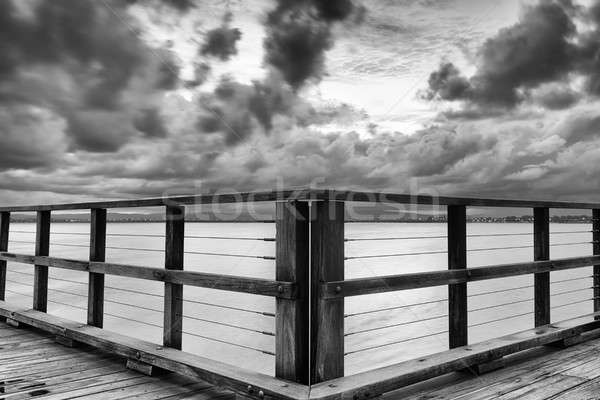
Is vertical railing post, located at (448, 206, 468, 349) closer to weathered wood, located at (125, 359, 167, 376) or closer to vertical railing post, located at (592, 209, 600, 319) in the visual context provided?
weathered wood, located at (125, 359, 167, 376)

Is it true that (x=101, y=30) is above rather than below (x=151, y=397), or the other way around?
above

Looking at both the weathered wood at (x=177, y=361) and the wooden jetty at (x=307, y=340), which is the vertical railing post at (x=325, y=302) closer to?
the wooden jetty at (x=307, y=340)

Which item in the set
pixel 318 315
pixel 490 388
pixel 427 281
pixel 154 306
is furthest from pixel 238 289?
pixel 154 306

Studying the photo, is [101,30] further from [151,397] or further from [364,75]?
[151,397]

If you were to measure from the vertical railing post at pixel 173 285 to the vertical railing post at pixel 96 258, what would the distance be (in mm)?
1183

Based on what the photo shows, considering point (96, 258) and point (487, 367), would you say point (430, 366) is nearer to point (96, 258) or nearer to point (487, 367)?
point (487, 367)

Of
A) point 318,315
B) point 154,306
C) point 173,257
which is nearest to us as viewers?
point 318,315

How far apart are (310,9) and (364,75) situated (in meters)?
3.24

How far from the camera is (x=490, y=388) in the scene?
2822 millimetres

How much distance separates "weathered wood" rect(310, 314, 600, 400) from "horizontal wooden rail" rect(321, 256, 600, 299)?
0.49 meters

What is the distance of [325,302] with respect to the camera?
7.77 feet

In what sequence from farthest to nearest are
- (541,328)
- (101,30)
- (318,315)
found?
(101,30), (541,328), (318,315)

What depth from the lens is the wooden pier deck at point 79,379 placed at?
2.72 m

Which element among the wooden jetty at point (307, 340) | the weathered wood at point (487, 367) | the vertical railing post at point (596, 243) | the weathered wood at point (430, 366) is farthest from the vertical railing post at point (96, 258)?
the vertical railing post at point (596, 243)
